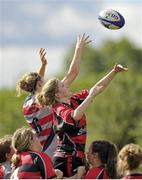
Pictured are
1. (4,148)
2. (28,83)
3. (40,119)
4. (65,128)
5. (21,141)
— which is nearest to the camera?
(21,141)

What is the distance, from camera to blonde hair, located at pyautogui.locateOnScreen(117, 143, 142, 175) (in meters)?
10.8

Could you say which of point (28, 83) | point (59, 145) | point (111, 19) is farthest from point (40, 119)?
point (111, 19)

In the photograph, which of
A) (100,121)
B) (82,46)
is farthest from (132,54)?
(82,46)

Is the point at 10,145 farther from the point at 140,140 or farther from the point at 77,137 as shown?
the point at 140,140

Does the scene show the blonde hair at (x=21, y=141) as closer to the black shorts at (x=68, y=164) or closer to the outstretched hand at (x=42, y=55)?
the black shorts at (x=68, y=164)

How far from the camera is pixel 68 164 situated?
11.7 m

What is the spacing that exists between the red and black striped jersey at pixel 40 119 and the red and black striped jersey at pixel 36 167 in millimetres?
1492

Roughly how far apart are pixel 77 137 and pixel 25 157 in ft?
3.28

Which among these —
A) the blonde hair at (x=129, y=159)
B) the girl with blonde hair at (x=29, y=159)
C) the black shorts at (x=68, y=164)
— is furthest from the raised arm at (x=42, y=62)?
the blonde hair at (x=129, y=159)

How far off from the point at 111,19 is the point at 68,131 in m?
2.28

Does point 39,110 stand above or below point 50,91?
below

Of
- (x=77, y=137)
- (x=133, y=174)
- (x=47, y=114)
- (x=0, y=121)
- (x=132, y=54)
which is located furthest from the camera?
(x=132, y=54)

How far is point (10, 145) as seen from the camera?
11.9 metres

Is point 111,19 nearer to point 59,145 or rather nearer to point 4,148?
point 59,145
